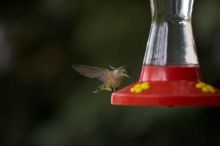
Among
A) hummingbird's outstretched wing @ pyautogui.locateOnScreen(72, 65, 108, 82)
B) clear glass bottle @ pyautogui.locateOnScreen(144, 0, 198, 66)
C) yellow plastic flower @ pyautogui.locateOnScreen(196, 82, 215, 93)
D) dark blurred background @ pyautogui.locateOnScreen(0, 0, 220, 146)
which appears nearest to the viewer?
yellow plastic flower @ pyautogui.locateOnScreen(196, 82, 215, 93)

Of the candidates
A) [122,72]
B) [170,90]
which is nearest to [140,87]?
[170,90]

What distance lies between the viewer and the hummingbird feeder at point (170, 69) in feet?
8.99

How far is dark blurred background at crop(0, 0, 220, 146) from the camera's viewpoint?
19.5ft

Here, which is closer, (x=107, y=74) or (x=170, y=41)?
(x=170, y=41)

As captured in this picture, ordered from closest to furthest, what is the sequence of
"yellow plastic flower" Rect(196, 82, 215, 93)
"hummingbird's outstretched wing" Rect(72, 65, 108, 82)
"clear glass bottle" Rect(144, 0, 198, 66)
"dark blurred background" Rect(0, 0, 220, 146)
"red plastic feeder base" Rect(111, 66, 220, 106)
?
"red plastic feeder base" Rect(111, 66, 220, 106), "yellow plastic flower" Rect(196, 82, 215, 93), "clear glass bottle" Rect(144, 0, 198, 66), "hummingbird's outstretched wing" Rect(72, 65, 108, 82), "dark blurred background" Rect(0, 0, 220, 146)

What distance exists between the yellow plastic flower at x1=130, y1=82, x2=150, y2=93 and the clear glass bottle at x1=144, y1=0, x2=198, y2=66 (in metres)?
0.19

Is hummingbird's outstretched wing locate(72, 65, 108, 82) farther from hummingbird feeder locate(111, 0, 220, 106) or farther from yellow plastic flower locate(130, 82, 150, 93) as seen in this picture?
yellow plastic flower locate(130, 82, 150, 93)

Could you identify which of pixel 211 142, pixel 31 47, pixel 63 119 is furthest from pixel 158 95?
pixel 31 47

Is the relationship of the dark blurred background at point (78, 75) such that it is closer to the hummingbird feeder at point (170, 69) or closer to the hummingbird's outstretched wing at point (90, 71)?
the hummingbird's outstretched wing at point (90, 71)

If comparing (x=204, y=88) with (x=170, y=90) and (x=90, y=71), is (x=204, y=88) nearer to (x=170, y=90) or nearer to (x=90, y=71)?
(x=170, y=90)

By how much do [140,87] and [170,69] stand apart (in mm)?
206

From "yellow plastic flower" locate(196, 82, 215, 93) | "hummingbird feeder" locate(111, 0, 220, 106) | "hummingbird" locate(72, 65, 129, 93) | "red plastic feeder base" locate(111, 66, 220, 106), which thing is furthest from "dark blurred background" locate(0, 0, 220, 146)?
"yellow plastic flower" locate(196, 82, 215, 93)

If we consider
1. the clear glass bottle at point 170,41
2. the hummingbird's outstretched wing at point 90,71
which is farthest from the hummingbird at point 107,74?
the clear glass bottle at point 170,41

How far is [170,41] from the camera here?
314cm
